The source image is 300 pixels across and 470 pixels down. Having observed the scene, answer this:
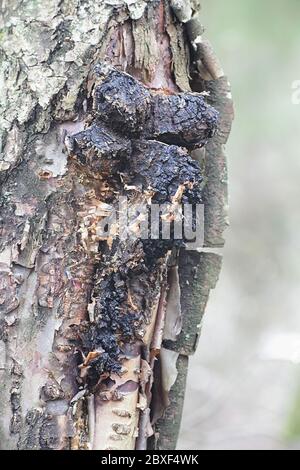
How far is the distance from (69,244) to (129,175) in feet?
0.42

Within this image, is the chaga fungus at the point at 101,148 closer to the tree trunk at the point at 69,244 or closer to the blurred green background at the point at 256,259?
the tree trunk at the point at 69,244

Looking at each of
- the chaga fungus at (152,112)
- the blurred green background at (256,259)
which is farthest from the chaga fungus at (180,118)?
the blurred green background at (256,259)

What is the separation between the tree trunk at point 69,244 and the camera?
32.5 inches

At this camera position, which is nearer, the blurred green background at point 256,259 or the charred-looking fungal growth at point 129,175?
the charred-looking fungal growth at point 129,175

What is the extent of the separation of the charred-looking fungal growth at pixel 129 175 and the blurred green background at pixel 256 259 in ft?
5.80

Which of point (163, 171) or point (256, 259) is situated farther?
point (256, 259)

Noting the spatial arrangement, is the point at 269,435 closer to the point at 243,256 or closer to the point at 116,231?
the point at 243,256

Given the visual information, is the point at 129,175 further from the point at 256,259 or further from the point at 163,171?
the point at 256,259

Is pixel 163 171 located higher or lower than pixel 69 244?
higher

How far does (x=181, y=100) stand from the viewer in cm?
86

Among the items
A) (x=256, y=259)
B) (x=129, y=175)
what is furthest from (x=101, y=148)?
(x=256, y=259)

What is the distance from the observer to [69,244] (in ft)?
2.77

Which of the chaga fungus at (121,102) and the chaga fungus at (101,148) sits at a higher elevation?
the chaga fungus at (121,102)
